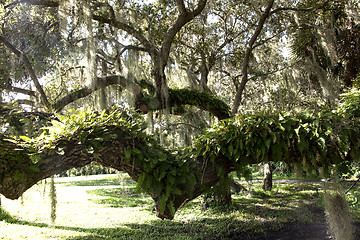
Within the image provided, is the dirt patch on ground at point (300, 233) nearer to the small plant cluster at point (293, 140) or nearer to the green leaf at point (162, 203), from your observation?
the small plant cluster at point (293, 140)

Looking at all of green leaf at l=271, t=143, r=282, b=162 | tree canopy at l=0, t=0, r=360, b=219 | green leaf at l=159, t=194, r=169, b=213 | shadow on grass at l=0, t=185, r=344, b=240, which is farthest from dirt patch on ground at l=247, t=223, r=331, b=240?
green leaf at l=159, t=194, r=169, b=213

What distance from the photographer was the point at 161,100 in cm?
505

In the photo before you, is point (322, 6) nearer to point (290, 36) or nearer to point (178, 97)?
point (290, 36)

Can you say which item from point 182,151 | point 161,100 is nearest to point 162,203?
point 182,151

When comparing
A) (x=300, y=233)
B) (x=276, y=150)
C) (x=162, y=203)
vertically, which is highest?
(x=276, y=150)

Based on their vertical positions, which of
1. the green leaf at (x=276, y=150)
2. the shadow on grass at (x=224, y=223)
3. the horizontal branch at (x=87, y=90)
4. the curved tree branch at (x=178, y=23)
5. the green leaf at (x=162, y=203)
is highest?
the curved tree branch at (x=178, y=23)

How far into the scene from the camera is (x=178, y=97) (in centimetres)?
529

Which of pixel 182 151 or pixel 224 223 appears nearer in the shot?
pixel 182 151

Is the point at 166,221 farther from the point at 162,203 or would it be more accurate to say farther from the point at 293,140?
the point at 293,140

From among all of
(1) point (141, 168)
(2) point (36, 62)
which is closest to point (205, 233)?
(1) point (141, 168)

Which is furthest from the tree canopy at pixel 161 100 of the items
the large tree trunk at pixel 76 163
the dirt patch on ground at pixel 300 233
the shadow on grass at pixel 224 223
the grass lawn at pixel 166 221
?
the dirt patch on ground at pixel 300 233

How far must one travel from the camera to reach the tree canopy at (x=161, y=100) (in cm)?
244

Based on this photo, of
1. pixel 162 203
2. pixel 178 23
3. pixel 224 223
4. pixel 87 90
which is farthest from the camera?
pixel 224 223

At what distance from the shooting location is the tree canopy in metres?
2.44
